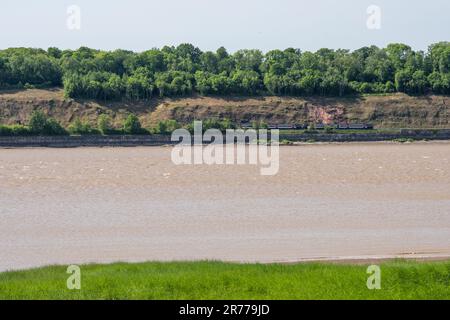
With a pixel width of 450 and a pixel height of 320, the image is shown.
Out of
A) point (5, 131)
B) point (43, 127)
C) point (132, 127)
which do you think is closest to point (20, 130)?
point (5, 131)

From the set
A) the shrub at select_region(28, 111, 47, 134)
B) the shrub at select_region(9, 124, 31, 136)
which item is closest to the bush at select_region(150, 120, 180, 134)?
the shrub at select_region(28, 111, 47, 134)

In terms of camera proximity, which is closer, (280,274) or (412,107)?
(280,274)

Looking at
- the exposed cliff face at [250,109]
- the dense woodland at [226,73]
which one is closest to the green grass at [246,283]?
the exposed cliff face at [250,109]

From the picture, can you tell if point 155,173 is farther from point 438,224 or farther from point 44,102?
point 44,102

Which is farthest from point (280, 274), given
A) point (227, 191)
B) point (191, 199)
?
point (227, 191)

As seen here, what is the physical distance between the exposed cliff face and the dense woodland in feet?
7.55

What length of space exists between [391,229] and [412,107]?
90.4m

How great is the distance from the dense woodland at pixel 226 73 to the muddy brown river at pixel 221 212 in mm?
56217

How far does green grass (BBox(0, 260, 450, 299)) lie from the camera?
62.3ft

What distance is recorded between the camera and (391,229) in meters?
32.6

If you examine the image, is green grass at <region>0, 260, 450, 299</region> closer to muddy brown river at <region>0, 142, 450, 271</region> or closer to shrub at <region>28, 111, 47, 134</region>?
muddy brown river at <region>0, 142, 450, 271</region>

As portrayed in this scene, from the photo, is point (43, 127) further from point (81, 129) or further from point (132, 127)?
point (132, 127)

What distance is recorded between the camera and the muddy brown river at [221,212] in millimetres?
28781

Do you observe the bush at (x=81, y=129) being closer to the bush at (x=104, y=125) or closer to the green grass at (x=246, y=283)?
the bush at (x=104, y=125)
